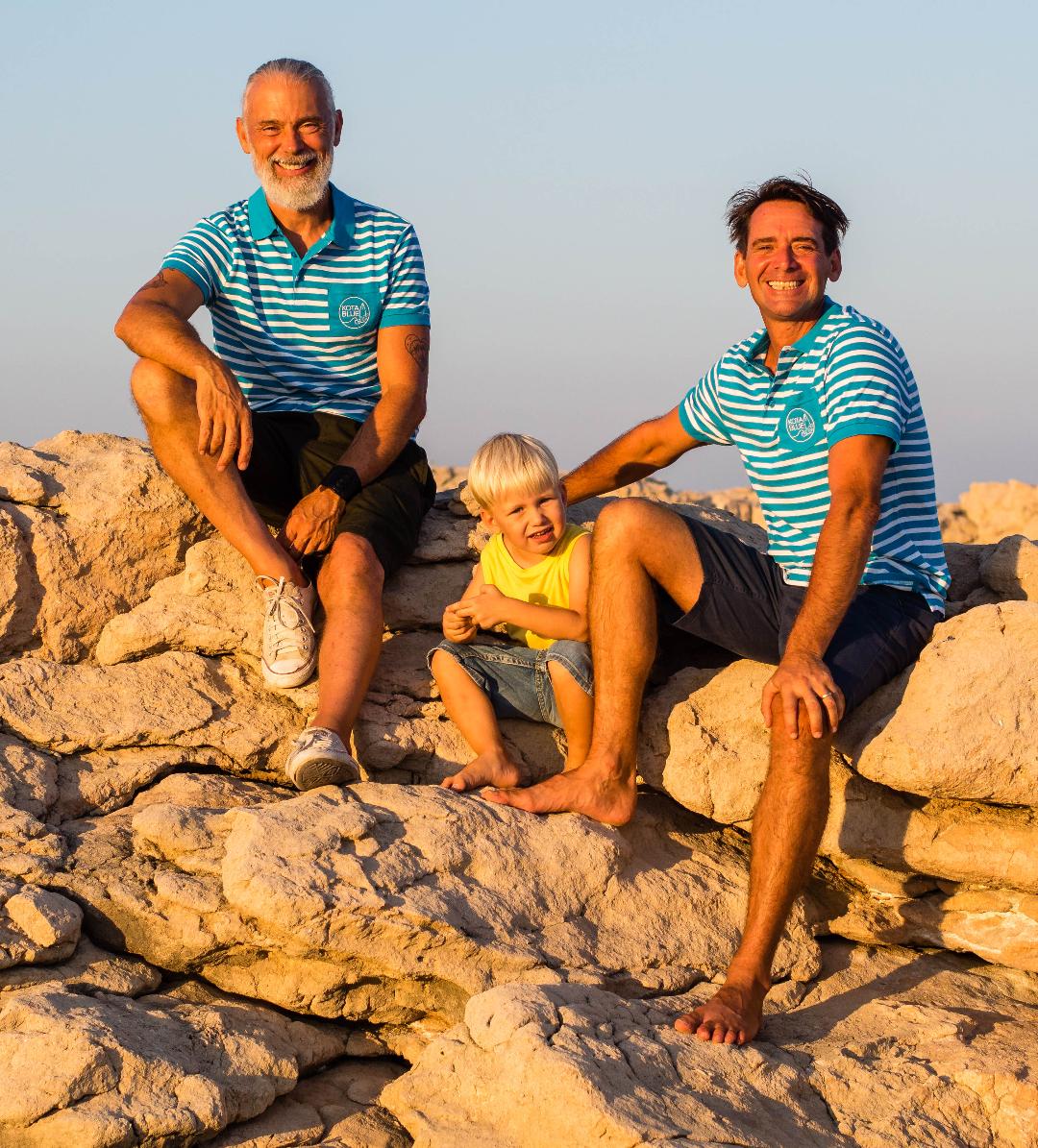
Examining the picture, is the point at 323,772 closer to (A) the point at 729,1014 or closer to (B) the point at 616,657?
(B) the point at 616,657

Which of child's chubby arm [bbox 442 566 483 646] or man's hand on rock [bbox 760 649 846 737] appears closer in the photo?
man's hand on rock [bbox 760 649 846 737]

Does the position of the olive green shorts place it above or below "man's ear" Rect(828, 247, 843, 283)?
below

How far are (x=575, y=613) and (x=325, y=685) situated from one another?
0.83m

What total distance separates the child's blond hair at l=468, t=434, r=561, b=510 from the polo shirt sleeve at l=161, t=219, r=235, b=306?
124cm

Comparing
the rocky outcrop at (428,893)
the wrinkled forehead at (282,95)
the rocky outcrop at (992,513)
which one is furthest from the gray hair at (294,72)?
the rocky outcrop at (992,513)

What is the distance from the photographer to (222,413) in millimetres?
4523

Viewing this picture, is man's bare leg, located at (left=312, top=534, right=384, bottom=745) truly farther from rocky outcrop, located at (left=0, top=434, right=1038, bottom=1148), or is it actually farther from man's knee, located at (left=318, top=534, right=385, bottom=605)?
rocky outcrop, located at (left=0, top=434, right=1038, bottom=1148)

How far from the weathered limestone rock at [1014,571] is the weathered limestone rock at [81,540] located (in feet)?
9.42

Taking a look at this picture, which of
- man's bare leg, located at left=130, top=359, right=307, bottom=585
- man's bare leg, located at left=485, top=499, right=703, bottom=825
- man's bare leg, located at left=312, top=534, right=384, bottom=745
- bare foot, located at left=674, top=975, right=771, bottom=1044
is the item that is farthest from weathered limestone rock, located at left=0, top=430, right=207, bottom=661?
bare foot, located at left=674, top=975, right=771, bottom=1044

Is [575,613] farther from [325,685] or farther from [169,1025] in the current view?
[169,1025]

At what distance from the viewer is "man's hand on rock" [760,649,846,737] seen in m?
3.91

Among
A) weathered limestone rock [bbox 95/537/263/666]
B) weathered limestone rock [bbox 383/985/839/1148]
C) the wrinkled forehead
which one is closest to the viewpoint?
weathered limestone rock [bbox 383/985/839/1148]

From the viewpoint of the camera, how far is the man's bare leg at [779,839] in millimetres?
3834

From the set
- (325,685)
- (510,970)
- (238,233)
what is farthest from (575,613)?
(238,233)
